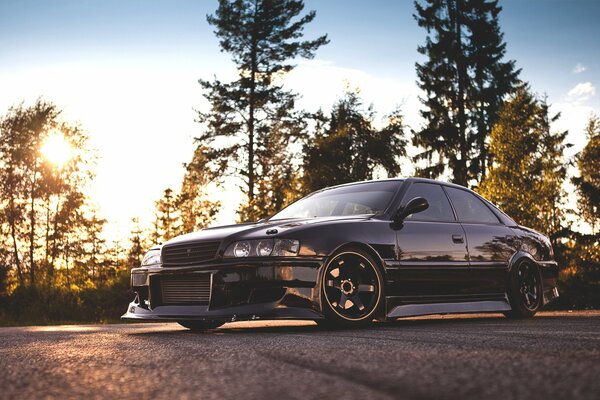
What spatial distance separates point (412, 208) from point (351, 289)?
105cm

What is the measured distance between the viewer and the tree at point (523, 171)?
71.8ft

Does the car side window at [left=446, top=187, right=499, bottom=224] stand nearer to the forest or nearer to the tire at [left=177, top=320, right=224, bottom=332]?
the tire at [left=177, top=320, right=224, bottom=332]

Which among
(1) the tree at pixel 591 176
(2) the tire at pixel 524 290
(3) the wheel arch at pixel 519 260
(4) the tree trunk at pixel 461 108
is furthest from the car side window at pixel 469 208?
(4) the tree trunk at pixel 461 108

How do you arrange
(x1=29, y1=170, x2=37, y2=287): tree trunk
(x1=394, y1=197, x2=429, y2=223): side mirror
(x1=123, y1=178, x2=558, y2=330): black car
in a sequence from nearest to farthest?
1. (x1=123, y1=178, x2=558, y2=330): black car
2. (x1=394, y1=197, x2=429, y2=223): side mirror
3. (x1=29, y1=170, x2=37, y2=287): tree trunk

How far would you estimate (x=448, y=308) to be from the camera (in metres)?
6.59

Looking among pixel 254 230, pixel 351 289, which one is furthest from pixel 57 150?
pixel 351 289

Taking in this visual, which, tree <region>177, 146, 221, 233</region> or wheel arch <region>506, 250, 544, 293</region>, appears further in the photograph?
tree <region>177, 146, 221, 233</region>

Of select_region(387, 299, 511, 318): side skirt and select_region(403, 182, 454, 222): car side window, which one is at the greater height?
select_region(403, 182, 454, 222): car side window

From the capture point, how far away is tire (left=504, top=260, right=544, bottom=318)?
295 inches

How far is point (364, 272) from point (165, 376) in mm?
3310

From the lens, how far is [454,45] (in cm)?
3167

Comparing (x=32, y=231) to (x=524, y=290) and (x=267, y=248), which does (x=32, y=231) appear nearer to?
(x=524, y=290)

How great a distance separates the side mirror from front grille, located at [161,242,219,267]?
69.7 inches

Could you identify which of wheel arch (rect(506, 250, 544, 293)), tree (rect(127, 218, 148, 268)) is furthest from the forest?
wheel arch (rect(506, 250, 544, 293))
